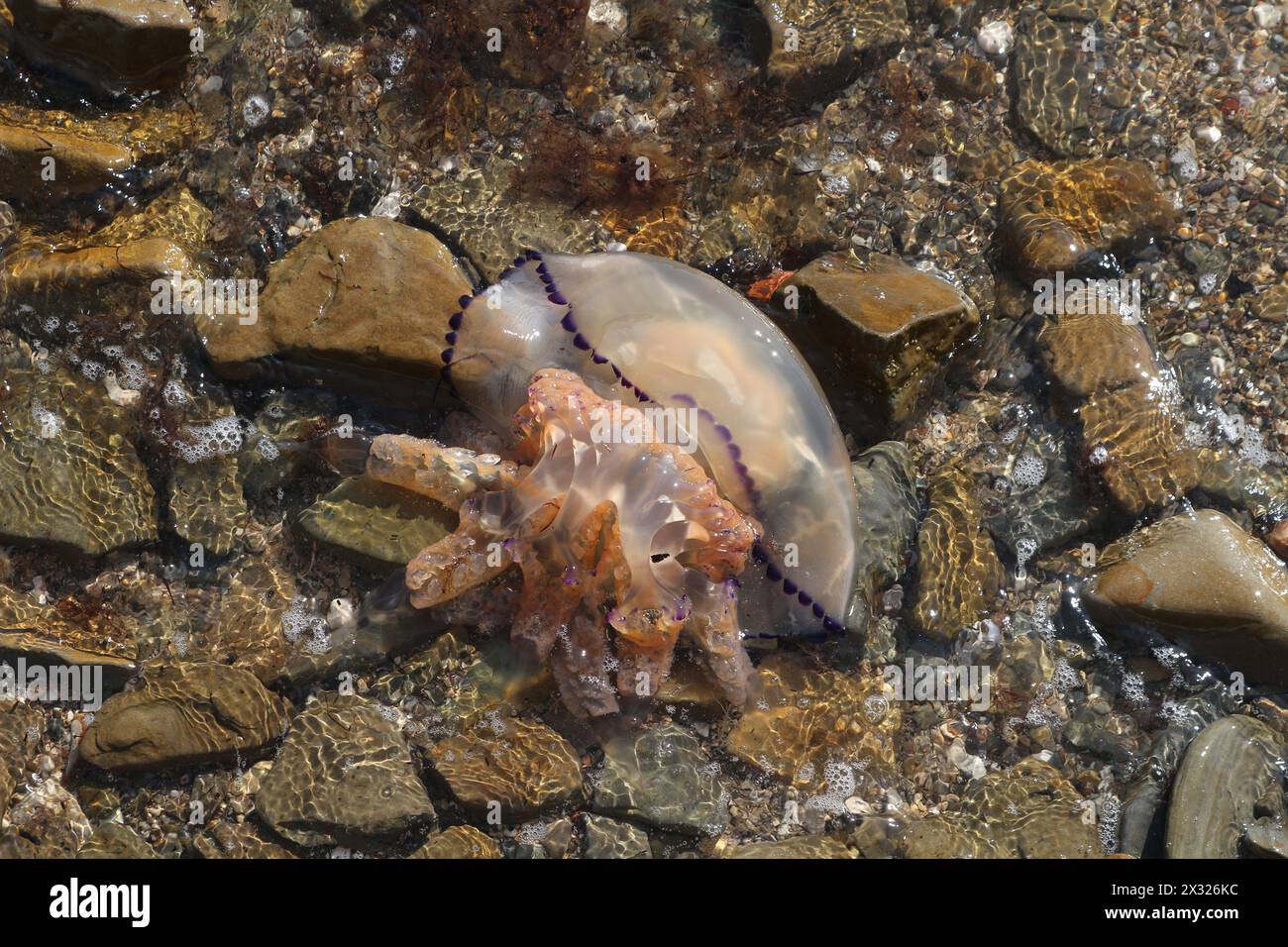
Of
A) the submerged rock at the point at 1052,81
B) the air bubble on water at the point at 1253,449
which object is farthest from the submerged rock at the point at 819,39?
the air bubble on water at the point at 1253,449

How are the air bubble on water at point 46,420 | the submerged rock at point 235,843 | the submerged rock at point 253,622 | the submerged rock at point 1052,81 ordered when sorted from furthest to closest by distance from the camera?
the submerged rock at point 1052,81 → the air bubble on water at point 46,420 → the submerged rock at point 253,622 → the submerged rock at point 235,843

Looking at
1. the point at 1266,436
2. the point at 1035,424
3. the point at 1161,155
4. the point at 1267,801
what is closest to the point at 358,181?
the point at 1035,424

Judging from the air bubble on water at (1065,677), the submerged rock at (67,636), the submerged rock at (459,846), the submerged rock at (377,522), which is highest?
the submerged rock at (377,522)

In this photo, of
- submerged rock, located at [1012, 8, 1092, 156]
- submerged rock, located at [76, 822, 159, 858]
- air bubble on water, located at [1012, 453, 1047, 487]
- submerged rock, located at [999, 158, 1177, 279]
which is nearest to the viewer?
submerged rock, located at [76, 822, 159, 858]

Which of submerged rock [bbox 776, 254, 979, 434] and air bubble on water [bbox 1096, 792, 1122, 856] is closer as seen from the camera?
air bubble on water [bbox 1096, 792, 1122, 856]

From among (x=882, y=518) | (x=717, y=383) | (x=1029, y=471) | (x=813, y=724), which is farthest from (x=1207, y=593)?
(x=717, y=383)

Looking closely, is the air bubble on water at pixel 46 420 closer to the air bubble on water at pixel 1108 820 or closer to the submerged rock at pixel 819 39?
the submerged rock at pixel 819 39

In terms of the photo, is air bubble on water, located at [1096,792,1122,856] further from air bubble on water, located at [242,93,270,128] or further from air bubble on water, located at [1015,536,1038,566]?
air bubble on water, located at [242,93,270,128]

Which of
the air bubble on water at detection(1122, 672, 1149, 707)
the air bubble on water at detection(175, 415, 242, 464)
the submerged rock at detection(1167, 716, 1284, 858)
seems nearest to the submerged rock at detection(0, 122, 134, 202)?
the air bubble on water at detection(175, 415, 242, 464)
